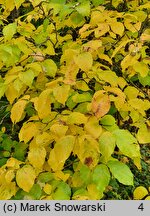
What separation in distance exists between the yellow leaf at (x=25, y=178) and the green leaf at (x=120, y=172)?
27 centimetres

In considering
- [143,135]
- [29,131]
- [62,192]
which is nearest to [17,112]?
[29,131]

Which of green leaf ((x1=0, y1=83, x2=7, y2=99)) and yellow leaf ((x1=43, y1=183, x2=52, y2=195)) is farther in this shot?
green leaf ((x1=0, y1=83, x2=7, y2=99))

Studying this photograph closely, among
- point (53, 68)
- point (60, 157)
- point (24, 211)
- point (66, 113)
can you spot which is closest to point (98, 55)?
point (53, 68)

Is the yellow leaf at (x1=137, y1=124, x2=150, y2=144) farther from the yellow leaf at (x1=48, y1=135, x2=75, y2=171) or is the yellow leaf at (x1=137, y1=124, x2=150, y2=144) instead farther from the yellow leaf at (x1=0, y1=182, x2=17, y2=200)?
the yellow leaf at (x1=0, y1=182, x2=17, y2=200)

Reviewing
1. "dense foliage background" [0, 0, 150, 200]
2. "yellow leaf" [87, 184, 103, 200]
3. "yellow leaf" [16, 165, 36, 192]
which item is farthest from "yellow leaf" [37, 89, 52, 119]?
"yellow leaf" [87, 184, 103, 200]

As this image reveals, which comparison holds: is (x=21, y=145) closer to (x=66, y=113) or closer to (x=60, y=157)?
(x=66, y=113)

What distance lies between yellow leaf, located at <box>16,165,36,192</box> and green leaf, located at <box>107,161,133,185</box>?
275 mm

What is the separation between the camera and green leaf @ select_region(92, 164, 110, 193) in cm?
123

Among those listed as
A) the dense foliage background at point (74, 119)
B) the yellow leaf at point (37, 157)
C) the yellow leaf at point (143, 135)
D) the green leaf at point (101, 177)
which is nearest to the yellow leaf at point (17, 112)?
the dense foliage background at point (74, 119)

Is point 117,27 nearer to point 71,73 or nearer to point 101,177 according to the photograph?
point 71,73

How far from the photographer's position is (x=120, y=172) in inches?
49.1

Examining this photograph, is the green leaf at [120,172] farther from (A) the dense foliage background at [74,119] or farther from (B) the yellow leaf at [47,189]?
(B) the yellow leaf at [47,189]

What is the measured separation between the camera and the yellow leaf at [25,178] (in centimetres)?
126

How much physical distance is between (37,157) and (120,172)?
0.30m
